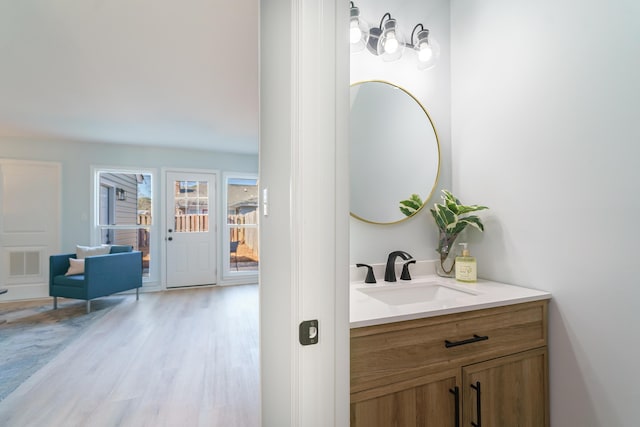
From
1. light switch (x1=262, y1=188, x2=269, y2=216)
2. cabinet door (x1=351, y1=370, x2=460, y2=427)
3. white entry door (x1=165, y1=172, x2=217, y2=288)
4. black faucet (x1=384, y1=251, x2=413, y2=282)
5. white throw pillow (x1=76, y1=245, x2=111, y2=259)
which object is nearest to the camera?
cabinet door (x1=351, y1=370, x2=460, y2=427)

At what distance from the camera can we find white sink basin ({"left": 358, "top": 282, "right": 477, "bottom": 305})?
134cm

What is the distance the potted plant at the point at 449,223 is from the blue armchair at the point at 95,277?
162 inches

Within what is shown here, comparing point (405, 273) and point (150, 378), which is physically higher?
point (405, 273)

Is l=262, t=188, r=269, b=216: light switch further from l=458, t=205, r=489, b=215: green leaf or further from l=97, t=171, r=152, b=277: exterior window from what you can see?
l=97, t=171, r=152, b=277: exterior window

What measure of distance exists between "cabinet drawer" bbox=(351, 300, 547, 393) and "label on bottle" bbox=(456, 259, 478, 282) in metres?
0.28

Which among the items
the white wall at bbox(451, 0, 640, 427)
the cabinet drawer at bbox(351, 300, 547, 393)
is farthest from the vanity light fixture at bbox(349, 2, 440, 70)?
the cabinet drawer at bbox(351, 300, 547, 393)

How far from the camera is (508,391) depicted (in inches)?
45.1

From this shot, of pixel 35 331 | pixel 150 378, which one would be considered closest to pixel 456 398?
pixel 150 378

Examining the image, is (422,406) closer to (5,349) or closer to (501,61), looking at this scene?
(501,61)

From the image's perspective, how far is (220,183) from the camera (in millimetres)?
5293

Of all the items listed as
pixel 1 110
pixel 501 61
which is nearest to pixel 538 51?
pixel 501 61

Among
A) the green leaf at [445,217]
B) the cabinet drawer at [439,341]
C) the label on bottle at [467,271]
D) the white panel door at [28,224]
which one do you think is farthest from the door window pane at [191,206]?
the cabinet drawer at [439,341]

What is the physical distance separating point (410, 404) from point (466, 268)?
2.52 feet

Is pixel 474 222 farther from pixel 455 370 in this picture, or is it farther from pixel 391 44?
pixel 391 44
